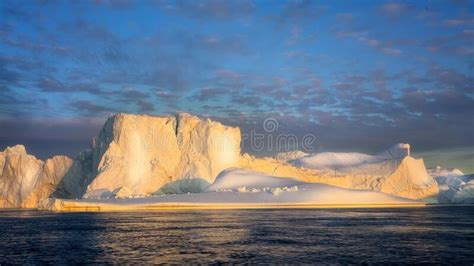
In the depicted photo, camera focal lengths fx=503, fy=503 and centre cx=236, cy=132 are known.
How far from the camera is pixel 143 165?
93688 mm

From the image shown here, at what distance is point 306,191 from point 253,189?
9.38 meters

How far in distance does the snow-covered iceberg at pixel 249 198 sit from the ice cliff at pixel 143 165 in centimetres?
427

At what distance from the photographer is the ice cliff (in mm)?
91750

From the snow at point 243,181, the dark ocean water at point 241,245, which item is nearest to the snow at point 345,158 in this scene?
the snow at point 243,181

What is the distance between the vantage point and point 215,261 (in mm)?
23281

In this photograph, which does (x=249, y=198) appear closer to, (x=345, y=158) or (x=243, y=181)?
(x=243, y=181)

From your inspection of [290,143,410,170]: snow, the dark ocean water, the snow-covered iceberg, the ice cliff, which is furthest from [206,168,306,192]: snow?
the dark ocean water

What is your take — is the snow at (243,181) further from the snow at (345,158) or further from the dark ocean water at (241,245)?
the dark ocean water at (241,245)

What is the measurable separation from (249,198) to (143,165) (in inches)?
850

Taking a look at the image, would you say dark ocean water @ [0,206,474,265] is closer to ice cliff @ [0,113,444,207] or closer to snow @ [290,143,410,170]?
ice cliff @ [0,113,444,207]

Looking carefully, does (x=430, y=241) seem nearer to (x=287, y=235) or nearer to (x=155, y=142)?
(x=287, y=235)

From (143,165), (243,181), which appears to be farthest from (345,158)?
(143,165)

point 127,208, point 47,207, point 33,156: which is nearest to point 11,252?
point 127,208

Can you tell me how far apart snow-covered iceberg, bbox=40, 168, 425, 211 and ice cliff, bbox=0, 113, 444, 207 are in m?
4.27
